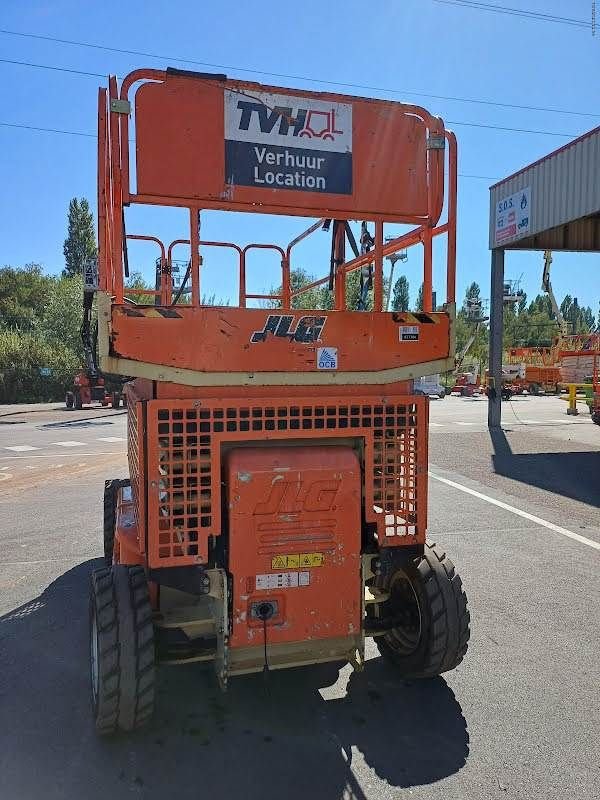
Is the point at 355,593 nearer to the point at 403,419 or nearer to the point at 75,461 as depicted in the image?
the point at 403,419

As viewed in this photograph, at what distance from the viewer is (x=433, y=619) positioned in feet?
11.1

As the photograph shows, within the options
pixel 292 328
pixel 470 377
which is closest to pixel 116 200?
pixel 292 328

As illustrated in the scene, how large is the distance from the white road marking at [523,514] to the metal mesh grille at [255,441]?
4.17 meters

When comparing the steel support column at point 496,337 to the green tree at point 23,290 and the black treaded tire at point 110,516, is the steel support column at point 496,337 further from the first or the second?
the green tree at point 23,290

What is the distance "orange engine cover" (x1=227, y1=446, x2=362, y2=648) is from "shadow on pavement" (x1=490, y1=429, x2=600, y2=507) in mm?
6582

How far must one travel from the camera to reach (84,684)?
3.64 metres

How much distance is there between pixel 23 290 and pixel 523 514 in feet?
167

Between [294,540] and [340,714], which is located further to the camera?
[340,714]

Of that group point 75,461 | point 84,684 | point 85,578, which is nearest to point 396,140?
point 84,684

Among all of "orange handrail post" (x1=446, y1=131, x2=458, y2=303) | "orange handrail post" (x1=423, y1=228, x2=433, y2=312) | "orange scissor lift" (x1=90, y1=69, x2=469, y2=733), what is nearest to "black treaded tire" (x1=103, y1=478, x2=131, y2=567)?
"orange scissor lift" (x1=90, y1=69, x2=469, y2=733)

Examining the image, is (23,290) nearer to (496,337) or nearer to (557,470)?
(496,337)

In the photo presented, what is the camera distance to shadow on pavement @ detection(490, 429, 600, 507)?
932 cm

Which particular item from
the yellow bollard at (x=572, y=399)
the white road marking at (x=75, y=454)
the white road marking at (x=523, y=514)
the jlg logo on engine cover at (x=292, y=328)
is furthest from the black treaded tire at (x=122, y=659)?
the yellow bollard at (x=572, y=399)

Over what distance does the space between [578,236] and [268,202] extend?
56.5 ft
